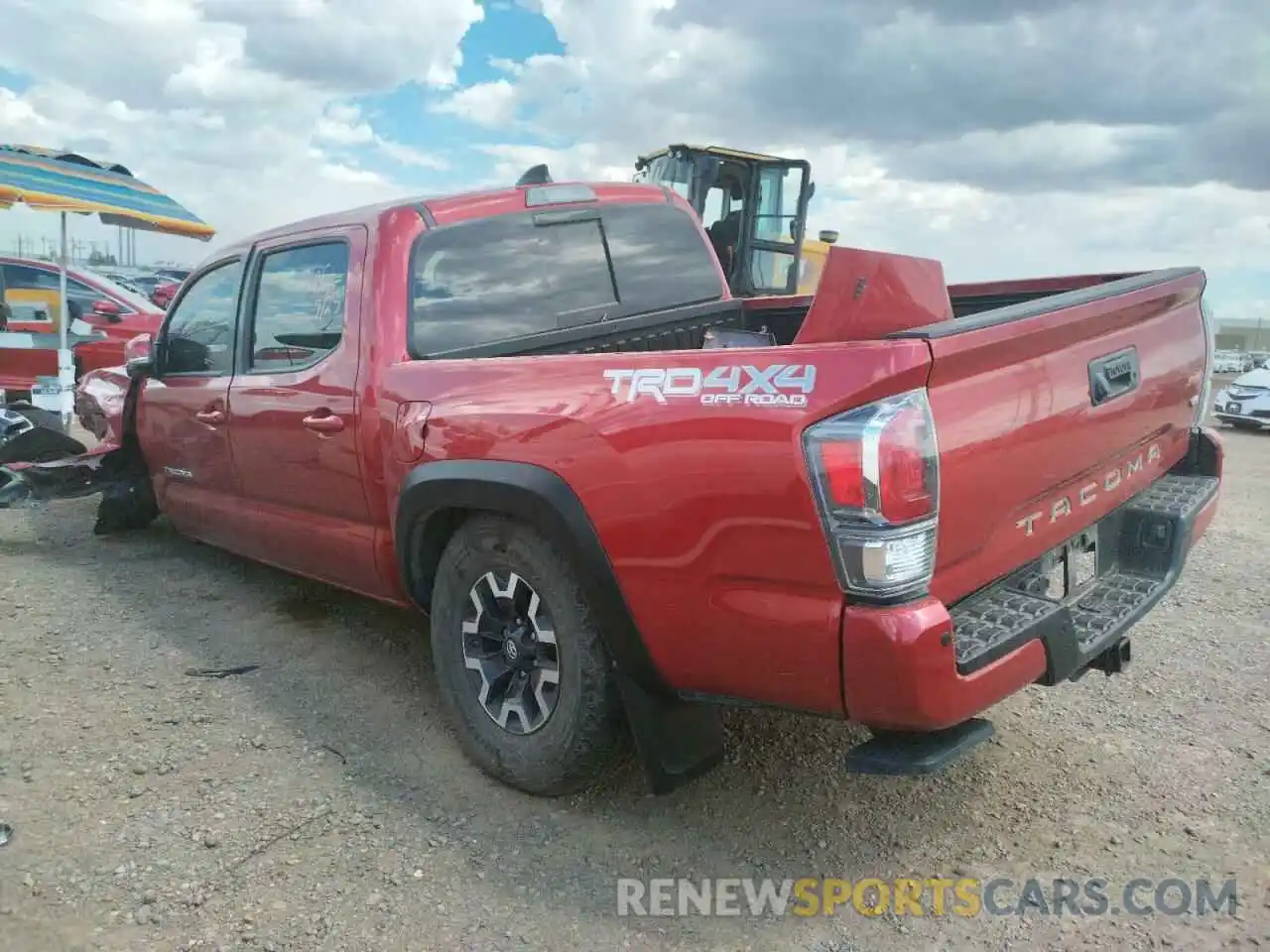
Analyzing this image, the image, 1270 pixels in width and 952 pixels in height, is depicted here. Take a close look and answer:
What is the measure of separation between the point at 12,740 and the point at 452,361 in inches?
80.0

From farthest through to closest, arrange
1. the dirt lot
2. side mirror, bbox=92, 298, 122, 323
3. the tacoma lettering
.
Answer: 1. side mirror, bbox=92, 298, 122, 323
2. the tacoma lettering
3. the dirt lot

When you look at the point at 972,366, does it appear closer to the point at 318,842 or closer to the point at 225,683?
the point at 318,842

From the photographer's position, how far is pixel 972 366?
87.7 inches

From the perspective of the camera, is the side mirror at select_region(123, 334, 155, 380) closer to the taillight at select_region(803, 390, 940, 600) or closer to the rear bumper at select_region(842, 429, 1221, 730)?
the taillight at select_region(803, 390, 940, 600)

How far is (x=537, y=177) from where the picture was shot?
410 cm

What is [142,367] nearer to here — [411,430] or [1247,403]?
[411,430]

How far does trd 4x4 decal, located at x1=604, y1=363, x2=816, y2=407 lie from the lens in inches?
85.1

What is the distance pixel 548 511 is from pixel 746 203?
10.3 meters

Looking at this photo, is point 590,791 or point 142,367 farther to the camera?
point 142,367

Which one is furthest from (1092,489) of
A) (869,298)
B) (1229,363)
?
(1229,363)

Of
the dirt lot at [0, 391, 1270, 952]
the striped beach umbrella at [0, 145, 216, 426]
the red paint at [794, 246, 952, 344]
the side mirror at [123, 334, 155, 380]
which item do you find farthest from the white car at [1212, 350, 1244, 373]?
the red paint at [794, 246, 952, 344]

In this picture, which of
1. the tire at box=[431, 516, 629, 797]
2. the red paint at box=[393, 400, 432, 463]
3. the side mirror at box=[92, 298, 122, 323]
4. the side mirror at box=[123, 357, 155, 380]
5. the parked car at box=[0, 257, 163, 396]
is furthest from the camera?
the side mirror at box=[92, 298, 122, 323]

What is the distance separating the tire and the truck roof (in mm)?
1287

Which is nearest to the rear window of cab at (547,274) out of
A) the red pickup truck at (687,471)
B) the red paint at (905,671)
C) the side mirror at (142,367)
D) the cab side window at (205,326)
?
the red pickup truck at (687,471)
